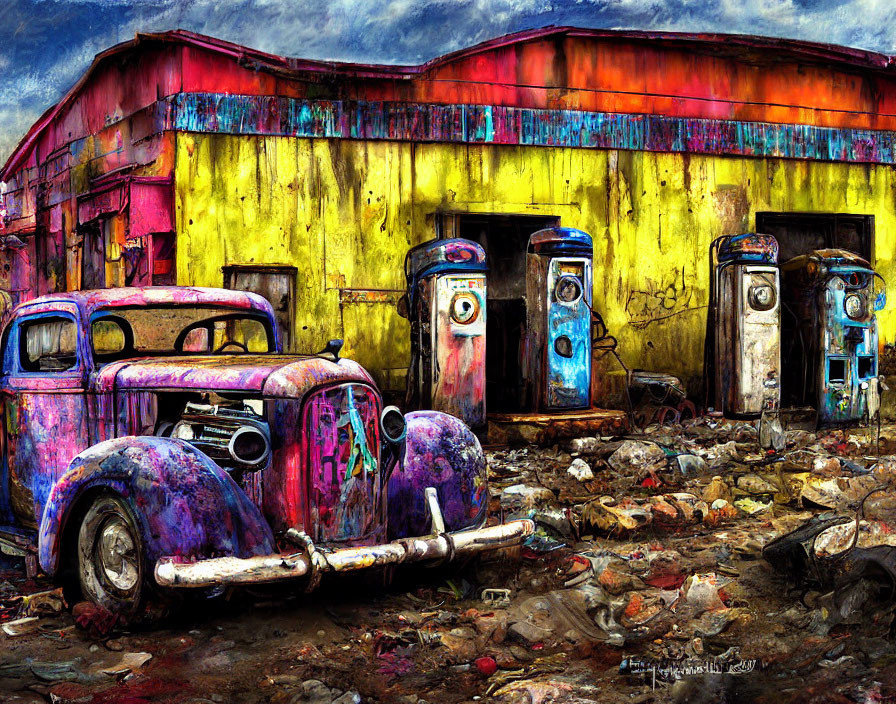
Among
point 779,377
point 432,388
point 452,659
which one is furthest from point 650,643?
point 779,377

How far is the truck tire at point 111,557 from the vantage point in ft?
11.7

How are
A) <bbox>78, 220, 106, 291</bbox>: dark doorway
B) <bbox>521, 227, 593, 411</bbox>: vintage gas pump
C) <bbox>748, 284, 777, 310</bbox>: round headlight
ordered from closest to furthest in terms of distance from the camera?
<bbox>521, 227, 593, 411</bbox>: vintage gas pump → <bbox>748, 284, 777, 310</bbox>: round headlight → <bbox>78, 220, 106, 291</bbox>: dark doorway

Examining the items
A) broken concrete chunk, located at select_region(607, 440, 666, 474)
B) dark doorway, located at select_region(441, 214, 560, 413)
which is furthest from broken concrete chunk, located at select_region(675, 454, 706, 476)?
dark doorway, located at select_region(441, 214, 560, 413)

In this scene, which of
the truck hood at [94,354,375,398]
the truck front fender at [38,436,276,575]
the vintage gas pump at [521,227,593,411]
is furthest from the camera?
the vintage gas pump at [521,227,593,411]

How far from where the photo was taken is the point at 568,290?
8.50m

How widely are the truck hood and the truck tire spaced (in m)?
0.67

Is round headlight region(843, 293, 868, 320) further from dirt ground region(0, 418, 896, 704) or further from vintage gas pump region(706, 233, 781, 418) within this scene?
dirt ground region(0, 418, 896, 704)

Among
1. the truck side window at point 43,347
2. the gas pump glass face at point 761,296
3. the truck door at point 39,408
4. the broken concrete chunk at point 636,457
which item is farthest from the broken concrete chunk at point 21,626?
A: the gas pump glass face at point 761,296

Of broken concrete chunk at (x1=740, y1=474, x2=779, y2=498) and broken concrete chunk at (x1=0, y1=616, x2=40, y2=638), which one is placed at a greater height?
broken concrete chunk at (x1=740, y1=474, x2=779, y2=498)

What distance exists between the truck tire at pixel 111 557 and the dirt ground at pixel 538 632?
0.10 m

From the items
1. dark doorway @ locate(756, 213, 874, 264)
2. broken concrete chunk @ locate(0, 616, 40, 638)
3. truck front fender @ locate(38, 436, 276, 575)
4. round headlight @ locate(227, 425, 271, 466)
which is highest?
dark doorway @ locate(756, 213, 874, 264)

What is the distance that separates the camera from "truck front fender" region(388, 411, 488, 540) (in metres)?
4.35

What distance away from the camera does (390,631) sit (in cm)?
375

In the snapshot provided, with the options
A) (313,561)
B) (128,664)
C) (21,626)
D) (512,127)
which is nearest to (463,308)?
(512,127)
